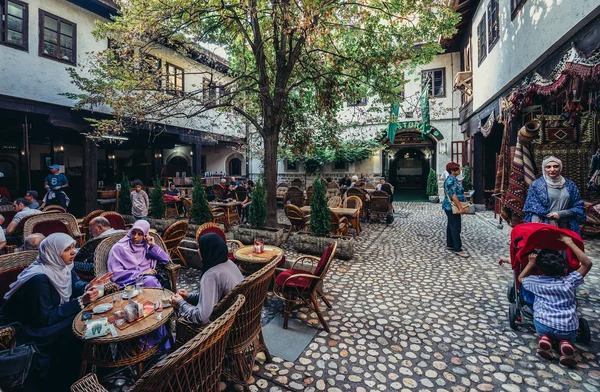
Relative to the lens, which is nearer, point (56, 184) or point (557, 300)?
point (557, 300)

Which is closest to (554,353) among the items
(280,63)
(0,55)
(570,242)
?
(570,242)

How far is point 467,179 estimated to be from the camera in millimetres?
13109

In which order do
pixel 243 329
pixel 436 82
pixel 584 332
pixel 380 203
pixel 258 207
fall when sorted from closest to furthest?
pixel 243 329, pixel 584 332, pixel 258 207, pixel 380 203, pixel 436 82

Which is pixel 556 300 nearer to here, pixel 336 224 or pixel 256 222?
pixel 336 224

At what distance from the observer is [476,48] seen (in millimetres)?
11602

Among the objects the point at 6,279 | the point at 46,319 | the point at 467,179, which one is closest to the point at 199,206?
the point at 6,279

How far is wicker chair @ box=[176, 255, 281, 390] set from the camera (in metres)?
2.46

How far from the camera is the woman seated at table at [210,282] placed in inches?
95.7

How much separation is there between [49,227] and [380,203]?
28.7 feet

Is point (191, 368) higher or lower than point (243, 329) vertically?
higher

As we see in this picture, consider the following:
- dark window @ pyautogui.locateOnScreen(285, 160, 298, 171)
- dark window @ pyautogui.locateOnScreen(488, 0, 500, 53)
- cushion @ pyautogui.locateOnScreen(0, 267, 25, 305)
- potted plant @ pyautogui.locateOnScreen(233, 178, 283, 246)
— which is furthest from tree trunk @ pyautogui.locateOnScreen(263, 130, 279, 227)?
dark window @ pyautogui.locateOnScreen(285, 160, 298, 171)

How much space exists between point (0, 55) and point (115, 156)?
29.6ft

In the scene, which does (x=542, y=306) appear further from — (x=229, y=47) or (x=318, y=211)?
(x=229, y=47)

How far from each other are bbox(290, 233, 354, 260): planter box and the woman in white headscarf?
3.22m
